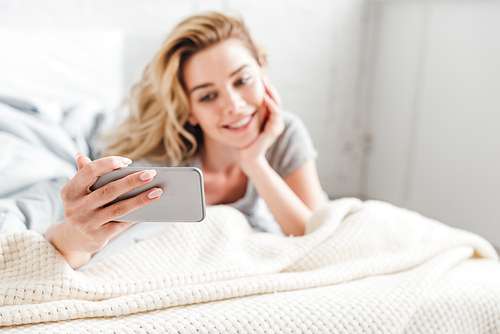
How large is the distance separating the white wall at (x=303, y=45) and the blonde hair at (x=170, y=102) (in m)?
0.82

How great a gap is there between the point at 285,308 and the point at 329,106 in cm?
→ 210

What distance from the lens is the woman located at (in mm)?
1171

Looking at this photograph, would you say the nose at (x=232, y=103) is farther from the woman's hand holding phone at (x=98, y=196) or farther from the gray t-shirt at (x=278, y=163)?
the woman's hand holding phone at (x=98, y=196)

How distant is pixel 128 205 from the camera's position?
1.97 feet

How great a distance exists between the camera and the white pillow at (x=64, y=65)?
1532 millimetres

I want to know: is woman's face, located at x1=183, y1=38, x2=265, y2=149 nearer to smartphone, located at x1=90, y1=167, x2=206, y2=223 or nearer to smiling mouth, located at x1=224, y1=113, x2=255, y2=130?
smiling mouth, located at x1=224, y1=113, x2=255, y2=130

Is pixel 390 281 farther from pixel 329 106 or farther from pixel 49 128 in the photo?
pixel 329 106

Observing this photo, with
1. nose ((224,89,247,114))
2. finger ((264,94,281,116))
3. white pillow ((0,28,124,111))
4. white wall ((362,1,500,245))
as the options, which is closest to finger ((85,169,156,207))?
nose ((224,89,247,114))

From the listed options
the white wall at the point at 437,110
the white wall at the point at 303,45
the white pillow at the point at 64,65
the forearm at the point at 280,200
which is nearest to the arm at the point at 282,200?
the forearm at the point at 280,200

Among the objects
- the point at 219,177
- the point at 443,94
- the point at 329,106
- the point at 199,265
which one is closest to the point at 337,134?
the point at 329,106

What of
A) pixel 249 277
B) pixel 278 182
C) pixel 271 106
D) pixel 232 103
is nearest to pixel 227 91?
pixel 232 103

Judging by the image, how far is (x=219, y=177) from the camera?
1351mm

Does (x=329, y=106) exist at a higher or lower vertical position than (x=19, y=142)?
lower

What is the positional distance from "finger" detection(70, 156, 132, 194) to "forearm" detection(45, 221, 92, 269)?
12 cm
